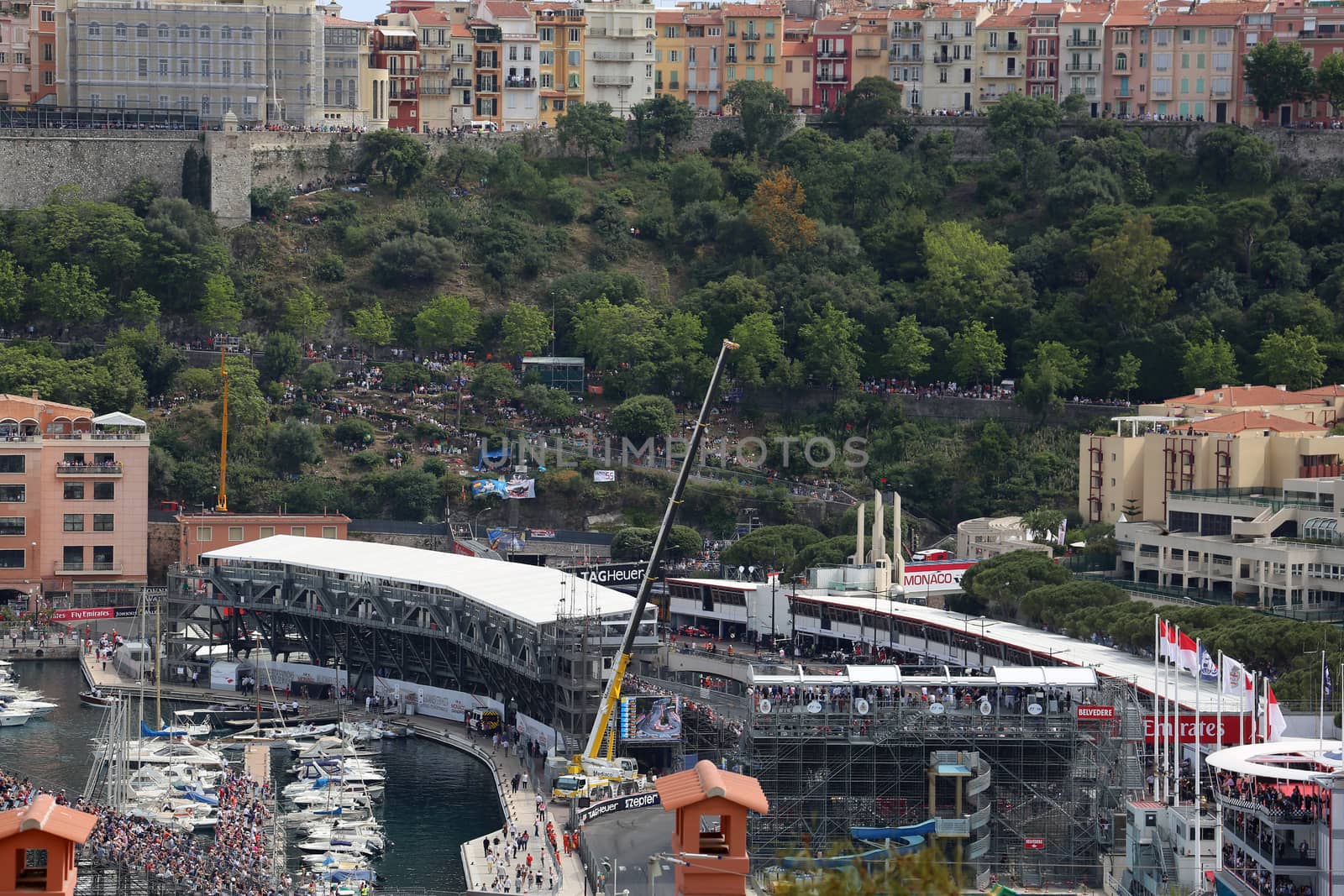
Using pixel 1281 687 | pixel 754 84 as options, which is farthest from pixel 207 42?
pixel 1281 687

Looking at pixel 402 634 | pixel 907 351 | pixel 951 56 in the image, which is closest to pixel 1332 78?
pixel 951 56

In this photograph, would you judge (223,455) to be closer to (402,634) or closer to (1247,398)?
(402,634)

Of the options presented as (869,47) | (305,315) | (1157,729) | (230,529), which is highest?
(869,47)

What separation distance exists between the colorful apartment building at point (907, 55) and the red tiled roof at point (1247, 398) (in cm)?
3171

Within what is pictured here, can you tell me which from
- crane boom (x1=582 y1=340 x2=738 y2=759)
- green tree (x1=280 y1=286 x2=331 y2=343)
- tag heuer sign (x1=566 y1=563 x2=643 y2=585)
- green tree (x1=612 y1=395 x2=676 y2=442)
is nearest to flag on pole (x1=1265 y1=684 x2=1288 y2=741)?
crane boom (x1=582 y1=340 x2=738 y2=759)

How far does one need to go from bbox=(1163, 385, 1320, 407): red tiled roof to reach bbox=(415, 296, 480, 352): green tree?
2943 centimetres

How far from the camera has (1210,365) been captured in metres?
94.7

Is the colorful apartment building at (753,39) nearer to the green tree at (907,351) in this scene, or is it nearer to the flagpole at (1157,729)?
the green tree at (907,351)

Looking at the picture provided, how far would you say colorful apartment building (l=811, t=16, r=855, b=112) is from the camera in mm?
119062

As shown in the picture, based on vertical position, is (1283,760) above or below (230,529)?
above

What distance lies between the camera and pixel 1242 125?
109500 mm

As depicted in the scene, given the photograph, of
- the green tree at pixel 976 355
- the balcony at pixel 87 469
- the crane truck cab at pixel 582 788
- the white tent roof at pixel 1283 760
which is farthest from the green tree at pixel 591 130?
the white tent roof at pixel 1283 760

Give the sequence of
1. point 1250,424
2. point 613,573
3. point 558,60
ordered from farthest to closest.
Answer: point 558,60, point 1250,424, point 613,573

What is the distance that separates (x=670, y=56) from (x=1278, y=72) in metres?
30.5
